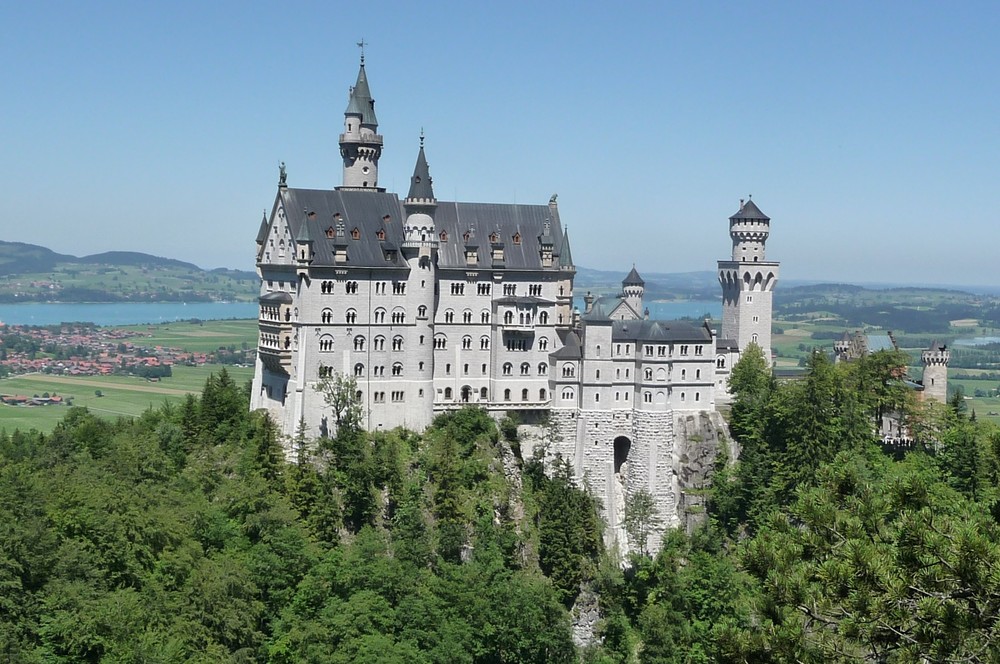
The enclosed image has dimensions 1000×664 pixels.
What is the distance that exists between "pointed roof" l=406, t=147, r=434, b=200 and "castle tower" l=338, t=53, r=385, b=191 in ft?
17.1

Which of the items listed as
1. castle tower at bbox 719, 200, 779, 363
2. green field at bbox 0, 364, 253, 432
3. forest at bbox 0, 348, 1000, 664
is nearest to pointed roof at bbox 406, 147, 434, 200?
forest at bbox 0, 348, 1000, 664

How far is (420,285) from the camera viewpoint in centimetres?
8956

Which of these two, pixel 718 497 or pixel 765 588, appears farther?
pixel 718 497

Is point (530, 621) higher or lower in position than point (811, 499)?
lower

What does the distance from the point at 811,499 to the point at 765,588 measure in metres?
3.50

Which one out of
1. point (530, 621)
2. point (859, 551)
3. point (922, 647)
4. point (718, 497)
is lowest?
point (530, 621)

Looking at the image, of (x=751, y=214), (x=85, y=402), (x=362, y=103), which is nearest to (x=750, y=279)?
(x=751, y=214)

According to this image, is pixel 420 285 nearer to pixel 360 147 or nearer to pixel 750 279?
pixel 360 147

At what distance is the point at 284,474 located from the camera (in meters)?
83.2

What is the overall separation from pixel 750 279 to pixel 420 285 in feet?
102

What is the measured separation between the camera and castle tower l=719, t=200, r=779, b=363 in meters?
104

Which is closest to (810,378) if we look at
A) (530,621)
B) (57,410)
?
(530,621)

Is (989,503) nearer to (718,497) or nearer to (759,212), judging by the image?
(718,497)

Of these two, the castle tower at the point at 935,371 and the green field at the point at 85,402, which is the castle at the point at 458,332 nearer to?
the castle tower at the point at 935,371
